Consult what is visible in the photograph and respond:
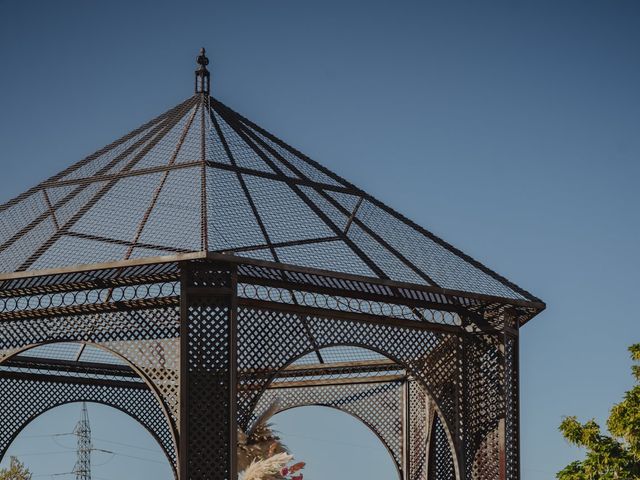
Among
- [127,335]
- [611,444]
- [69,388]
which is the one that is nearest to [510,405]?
[611,444]

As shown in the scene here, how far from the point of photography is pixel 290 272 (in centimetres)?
1331

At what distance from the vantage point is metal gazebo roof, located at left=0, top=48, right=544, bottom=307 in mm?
13812

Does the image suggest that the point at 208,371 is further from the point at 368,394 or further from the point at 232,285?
the point at 368,394

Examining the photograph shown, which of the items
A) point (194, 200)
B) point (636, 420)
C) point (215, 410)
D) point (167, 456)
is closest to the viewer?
point (215, 410)

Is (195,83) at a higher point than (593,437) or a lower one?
higher

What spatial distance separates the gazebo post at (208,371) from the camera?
12.5 m

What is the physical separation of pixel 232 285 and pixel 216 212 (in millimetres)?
1079

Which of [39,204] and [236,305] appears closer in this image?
[236,305]

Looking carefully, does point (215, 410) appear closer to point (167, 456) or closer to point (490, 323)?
point (490, 323)

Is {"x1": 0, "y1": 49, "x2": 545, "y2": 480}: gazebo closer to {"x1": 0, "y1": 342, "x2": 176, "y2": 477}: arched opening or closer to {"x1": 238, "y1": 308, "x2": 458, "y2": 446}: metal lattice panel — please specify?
{"x1": 238, "y1": 308, "x2": 458, "y2": 446}: metal lattice panel

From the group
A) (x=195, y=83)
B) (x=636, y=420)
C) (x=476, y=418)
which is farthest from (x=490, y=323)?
(x=195, y=83)

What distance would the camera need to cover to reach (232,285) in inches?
501

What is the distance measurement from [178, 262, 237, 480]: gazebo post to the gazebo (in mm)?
14

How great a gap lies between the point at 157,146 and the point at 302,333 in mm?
2815
